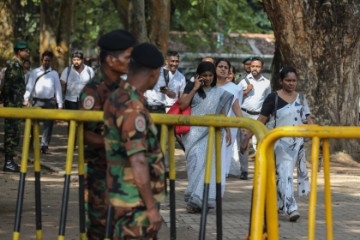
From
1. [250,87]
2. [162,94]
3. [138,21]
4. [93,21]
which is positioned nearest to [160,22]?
[138,21]

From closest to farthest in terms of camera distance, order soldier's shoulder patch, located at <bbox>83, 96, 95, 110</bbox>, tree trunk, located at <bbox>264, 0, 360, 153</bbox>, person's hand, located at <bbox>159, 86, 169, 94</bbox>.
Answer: soldier's shoulder patch, located at <bbox>83, 96, 95, 110</bbox> < person's hand, located at <bbox>159, 86, 169, 94</bbox> < tree trunk, located at <bbox>264, 0, 360, 153</bbox>

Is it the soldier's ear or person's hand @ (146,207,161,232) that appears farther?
the soldier's ear

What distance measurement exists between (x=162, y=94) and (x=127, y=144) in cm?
978

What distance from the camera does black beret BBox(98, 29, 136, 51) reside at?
6.89 meters

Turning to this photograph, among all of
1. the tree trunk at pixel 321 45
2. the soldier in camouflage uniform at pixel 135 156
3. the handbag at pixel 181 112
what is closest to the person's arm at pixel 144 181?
the soldier in camouflage uniform at pixel 135 156

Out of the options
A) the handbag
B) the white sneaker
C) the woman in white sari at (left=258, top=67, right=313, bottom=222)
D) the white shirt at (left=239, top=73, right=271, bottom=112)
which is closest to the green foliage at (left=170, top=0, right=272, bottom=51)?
the white shirt at (left=239, top=73, right=271, bottom=112)

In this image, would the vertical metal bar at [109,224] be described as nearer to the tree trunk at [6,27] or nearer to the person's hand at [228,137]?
the person's hand at [228,137]

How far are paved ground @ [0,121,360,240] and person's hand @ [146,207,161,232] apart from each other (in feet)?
6.17

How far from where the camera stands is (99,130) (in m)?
7.25

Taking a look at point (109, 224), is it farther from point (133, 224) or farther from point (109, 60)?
point (109, 60)

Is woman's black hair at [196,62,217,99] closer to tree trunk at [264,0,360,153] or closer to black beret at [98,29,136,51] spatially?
black beret at [98,29,136,51]

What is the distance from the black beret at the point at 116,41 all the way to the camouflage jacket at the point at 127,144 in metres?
0.80

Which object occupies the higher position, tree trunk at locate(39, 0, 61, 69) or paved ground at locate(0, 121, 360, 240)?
tree trunk at locate(39, 0, 61, 69)

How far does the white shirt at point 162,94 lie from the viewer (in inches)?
619
